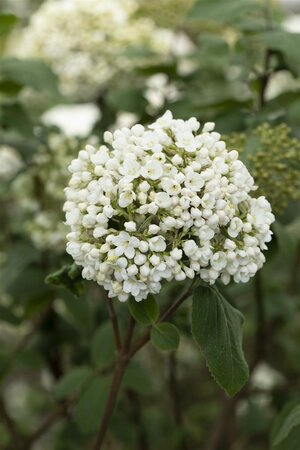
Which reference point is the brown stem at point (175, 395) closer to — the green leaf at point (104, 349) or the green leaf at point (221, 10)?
the green leaf at point (104, 349)

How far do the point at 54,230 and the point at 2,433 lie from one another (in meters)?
1.04

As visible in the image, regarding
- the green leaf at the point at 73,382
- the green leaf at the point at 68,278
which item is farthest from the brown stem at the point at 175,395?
the green leaf at the point at 68,278

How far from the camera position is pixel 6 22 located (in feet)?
6.40

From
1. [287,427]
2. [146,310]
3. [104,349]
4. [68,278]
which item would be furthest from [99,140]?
[287,427]

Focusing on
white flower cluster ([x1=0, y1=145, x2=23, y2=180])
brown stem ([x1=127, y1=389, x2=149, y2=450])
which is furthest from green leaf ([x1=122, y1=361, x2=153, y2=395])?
white flower cluster ([x1=0, y1=145, x2=23, y2=180])

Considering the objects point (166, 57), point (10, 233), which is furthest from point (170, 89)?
point (10, 233)

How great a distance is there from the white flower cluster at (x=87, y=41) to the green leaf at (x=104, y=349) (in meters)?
1.03

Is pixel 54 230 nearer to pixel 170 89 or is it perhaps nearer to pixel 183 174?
pixel 170 89

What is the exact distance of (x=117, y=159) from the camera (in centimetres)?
131

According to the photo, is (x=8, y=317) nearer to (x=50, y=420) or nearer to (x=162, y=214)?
(x=50, y=420)

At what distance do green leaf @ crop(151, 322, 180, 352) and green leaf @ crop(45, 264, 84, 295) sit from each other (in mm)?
200

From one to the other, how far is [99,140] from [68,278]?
1015 mm

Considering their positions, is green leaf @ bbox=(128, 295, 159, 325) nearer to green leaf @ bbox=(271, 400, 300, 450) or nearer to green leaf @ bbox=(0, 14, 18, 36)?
green leaf @ bbox=(271, 400, 300, 450)

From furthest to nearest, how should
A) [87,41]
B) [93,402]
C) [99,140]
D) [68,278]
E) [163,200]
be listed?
[87,41] < [99,140] < [93,402] < [68,278] < [163,200]
